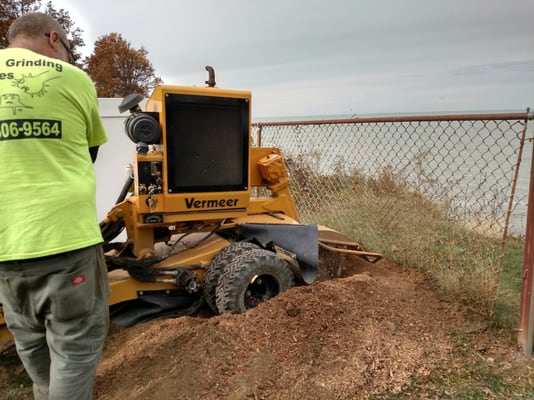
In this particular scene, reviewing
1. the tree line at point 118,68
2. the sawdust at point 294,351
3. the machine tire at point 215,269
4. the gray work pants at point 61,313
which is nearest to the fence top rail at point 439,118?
the sawdust at point 294,351

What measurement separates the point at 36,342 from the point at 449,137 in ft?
11.2

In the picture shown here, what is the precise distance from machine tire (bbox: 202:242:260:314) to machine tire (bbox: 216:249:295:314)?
7 cm

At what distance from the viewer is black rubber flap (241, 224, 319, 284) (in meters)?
3.74

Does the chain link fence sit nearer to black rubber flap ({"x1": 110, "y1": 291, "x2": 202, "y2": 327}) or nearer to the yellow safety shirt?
black rubber flap ({"x1": 110, "y1": 291, "x2": 202, "y2": 327})

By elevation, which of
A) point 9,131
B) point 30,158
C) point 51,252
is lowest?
point 51,252

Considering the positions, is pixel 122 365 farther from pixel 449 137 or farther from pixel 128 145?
pixel 128 145

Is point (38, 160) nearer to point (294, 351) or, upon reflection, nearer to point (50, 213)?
point (50, 213)

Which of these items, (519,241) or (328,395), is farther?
(519,241)

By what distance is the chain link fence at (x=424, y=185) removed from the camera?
340 centimetres

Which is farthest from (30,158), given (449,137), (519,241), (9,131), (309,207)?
(519,241)

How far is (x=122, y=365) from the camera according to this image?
8.80 ft

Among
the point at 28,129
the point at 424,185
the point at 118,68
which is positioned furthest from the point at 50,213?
the point at 118,68

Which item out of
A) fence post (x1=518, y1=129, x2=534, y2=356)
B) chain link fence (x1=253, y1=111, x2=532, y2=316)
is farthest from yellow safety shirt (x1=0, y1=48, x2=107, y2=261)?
chain link fence (x1=253, y1=111, x2=532, y2=316)

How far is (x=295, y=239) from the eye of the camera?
12.5 feet
